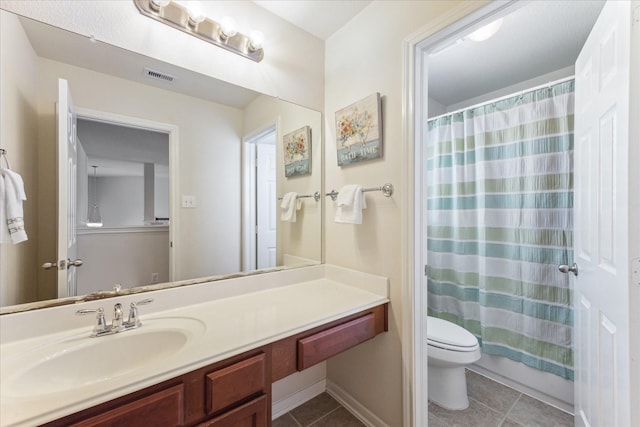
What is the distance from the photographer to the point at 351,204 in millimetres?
1467

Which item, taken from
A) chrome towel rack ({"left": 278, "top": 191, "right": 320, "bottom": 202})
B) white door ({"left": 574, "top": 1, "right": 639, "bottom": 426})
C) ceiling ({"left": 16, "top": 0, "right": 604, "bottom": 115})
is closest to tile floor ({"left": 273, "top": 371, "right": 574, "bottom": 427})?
white door ({"left": 574, "top": 1, "right": 639, "bottom": 426})

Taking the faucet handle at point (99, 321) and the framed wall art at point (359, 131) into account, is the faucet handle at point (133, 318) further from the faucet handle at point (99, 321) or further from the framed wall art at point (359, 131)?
the framed wall art at point (359, 131)

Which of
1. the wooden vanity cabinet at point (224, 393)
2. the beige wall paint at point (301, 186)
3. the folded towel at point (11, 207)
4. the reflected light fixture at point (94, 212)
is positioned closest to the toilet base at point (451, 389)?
the wooden vanity cabinet at point (224, 393)

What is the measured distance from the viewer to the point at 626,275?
0.83 meters

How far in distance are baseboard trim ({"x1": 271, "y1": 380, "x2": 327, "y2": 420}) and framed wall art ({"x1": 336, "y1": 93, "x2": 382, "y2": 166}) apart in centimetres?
145

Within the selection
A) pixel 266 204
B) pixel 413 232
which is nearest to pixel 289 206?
pixel 266 204

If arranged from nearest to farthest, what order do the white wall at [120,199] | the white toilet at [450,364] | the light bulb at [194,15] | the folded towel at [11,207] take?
the folded towel at [11,207], the white wall at [120,199], the light bulb at [194,15], the white toilet at [450,364]

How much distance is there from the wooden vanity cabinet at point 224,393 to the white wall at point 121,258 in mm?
572

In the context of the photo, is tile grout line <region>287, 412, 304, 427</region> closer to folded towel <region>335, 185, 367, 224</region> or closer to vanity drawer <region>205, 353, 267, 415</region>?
vanity drawer <region>205, 353, 267, 415</region>

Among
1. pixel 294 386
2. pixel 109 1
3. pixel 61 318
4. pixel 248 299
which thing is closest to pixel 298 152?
pixel 248 299

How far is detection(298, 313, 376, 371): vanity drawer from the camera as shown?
1.07m

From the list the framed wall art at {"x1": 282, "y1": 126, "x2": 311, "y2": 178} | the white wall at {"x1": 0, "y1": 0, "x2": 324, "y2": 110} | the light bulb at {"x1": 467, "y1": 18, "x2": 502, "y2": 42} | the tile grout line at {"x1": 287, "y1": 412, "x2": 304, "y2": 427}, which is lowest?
the tile grout line at {"x1": 287, "y1": 412, "x2": 304, "y2": 427}

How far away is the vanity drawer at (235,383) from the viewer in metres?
0.82

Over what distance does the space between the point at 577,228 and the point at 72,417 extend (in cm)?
200
